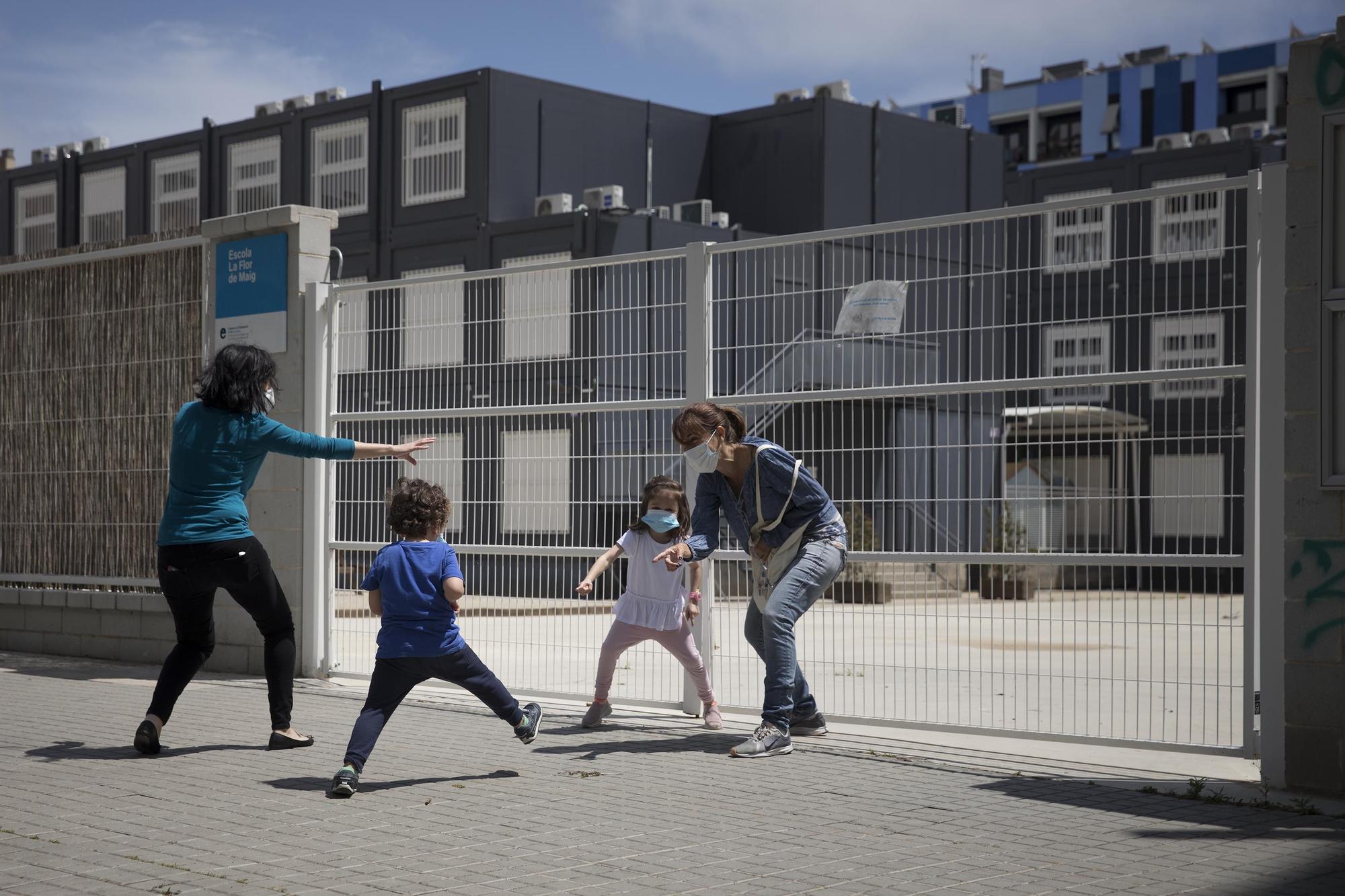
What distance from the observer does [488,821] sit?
5594 mm

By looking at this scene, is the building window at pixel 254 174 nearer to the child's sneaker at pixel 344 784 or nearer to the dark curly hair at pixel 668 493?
the dark curly hair at pixel 668 493

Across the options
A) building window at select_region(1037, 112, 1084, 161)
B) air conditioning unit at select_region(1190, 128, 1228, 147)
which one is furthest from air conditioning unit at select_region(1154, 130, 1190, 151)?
building window at select_region(1037, 112, 1084, 161)

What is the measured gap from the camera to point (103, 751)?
7.09 metres

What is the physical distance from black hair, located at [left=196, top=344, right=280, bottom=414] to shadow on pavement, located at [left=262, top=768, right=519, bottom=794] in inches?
70.2

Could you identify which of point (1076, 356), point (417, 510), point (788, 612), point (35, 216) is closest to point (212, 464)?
point (417, 510)

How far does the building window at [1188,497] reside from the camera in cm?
681

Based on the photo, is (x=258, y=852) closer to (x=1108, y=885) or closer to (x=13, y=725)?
(x=1108, y=885)

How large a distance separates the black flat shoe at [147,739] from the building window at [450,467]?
2.97m

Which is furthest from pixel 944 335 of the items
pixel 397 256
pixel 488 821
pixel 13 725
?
pixel 397 256

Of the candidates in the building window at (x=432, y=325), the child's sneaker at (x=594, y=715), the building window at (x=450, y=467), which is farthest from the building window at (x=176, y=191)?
the child's sneaker at (x=594, y=715)

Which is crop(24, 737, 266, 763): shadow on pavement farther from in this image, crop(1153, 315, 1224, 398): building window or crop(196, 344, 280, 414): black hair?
crop(1153, 315, 1224, 398): building window

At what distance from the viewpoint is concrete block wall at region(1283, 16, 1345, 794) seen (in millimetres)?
6074

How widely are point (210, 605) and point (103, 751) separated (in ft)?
2.73

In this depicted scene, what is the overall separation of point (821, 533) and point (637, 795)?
1.83m
